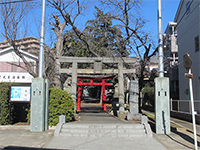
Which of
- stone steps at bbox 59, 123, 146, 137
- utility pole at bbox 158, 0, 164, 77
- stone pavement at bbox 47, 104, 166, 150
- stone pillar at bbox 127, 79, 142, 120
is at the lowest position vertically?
stone pavement at bbox 47, 104, 166, 150

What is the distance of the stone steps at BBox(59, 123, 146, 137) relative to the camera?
8.46 m

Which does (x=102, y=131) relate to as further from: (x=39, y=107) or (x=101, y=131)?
(x=39, y=107)

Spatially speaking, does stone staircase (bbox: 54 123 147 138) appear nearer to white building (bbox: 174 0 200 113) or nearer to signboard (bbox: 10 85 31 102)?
signboard (bbox: 10 85 31 102)

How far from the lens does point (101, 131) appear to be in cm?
880

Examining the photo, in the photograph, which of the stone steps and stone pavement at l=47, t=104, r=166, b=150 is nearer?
stone pavement at l=47, t=104, r=166, b=150

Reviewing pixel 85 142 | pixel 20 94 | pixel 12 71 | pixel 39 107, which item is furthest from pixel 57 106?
pixel 12 71

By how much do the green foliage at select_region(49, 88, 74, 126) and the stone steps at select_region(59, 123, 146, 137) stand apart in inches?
38.9

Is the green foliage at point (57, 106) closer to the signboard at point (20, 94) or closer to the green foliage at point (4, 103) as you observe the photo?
the signboard at point (20, 94)

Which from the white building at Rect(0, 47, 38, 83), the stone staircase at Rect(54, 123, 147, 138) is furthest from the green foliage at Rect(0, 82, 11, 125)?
the white building at Rect(0, 47, 38, 83)

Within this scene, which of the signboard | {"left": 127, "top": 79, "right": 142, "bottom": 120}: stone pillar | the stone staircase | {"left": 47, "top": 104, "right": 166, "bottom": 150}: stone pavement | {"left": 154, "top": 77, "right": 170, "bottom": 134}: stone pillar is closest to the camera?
{"left": 47, "top": 104, "right": 166, "bottom": 150}: stone pavement

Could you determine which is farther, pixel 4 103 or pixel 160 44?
pixel 4 103

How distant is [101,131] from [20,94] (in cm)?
477

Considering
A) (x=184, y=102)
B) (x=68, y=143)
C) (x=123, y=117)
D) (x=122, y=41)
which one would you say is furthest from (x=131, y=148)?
(x=184, y=102)

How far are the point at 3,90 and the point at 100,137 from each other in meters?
5.85
